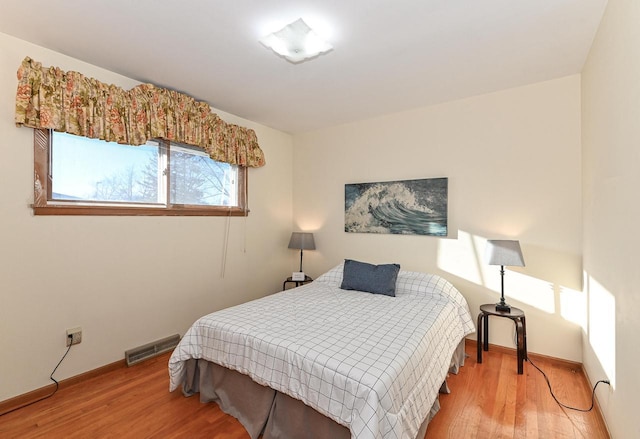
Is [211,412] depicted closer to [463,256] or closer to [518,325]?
[518,325]

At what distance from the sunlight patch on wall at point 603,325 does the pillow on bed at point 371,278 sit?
1430 millimetres

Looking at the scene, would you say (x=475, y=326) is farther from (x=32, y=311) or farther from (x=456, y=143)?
(x=32, y=311)

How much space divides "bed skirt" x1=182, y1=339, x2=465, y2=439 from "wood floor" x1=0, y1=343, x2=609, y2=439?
71mm

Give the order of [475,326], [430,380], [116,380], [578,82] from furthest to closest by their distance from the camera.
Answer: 1. [475,326]
2. [578,82]
3. [116,380]
4. [430,380]

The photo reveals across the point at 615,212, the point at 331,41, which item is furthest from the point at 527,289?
the point at 331,41

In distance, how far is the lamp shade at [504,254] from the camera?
250cm

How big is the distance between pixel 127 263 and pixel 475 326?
3.32m

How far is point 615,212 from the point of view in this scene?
1.66 meters

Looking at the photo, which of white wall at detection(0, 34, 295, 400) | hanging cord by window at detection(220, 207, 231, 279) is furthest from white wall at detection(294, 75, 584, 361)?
white wall at detection(0, 34, 295, 400)

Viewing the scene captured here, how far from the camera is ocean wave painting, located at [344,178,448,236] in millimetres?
3209

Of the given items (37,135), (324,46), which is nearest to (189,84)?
(37,135)

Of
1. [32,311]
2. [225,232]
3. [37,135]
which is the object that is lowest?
[32,311]

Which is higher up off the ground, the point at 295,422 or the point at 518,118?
the point at 518,118

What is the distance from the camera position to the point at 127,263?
2648mm
